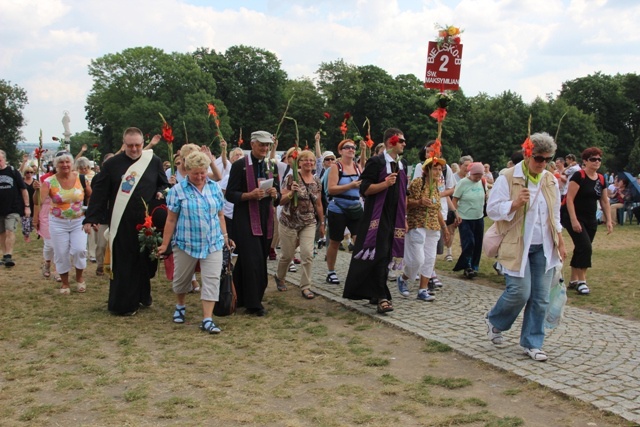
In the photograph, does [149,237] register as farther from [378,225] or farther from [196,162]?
[378,225]

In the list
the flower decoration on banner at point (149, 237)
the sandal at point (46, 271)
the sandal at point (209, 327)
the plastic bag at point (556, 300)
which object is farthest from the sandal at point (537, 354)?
the sandal at point (46, 271)

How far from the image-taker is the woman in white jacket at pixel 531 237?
510 cm

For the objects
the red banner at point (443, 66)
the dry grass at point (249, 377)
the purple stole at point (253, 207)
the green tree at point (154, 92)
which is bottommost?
the dry grass at point (249, 377)

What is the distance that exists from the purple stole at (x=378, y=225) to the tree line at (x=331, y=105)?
43.6 metres

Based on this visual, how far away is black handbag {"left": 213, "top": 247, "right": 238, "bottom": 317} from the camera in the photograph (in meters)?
6.62

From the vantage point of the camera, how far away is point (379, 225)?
6.83 m

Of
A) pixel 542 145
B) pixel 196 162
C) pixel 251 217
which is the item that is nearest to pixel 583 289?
pixel 542 145

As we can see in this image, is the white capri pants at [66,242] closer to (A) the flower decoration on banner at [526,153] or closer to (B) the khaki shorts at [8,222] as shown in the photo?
(B) the khaki shorts at [8,222]

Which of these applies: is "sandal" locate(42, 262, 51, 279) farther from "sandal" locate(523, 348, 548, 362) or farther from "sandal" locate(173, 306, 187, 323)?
"sandal" locate(523, 348, 548, 362)

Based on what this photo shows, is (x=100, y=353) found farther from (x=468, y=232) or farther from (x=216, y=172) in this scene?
(x=468, y=232)

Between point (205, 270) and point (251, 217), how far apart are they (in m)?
0.97

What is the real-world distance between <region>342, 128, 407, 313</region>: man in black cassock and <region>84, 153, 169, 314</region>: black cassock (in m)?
2.46

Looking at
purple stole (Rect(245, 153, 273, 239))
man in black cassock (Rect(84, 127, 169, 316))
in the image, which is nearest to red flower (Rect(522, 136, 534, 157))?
purple stole (Rect(245, 153, 273, 239))

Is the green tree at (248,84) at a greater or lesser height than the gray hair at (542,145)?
greater
